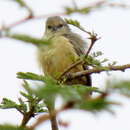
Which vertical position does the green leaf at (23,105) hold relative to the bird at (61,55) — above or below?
below

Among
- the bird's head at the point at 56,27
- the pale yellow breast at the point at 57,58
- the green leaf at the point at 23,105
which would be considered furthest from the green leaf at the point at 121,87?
the bird's head at the point at 56,27

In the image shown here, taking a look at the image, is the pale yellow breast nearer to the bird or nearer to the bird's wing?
the bird

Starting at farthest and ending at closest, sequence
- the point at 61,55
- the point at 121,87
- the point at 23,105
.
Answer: the point at 61,55 → the point at 23,105 → the point at 121,87

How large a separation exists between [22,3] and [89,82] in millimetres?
4946

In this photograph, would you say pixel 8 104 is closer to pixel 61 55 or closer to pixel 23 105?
pixel 23 105

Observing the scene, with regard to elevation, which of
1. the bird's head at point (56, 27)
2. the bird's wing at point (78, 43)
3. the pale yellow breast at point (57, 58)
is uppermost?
the bird's head at point (56, 27)

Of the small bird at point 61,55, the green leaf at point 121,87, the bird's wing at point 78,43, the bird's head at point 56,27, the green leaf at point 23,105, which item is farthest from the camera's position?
the bird's head at point 56,27

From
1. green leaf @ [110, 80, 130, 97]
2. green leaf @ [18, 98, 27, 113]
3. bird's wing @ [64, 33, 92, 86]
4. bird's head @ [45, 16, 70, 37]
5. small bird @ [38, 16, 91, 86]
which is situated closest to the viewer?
green leaf @ [110, 80, 130, 97]

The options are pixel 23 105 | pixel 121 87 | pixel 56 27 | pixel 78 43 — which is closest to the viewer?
pixel 121 87

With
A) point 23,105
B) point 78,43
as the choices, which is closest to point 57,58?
point 78,43

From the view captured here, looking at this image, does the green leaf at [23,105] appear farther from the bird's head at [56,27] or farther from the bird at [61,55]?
the bird's head at [56,27]

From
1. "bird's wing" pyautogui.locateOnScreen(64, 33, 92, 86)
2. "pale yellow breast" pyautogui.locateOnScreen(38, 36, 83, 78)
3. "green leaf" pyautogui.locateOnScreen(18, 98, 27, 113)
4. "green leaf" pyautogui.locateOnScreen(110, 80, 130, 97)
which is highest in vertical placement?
"bird's wing" pyautogui.locateOnScreen(64, 33, 92, 86)

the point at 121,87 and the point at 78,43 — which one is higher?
the point at 78,43

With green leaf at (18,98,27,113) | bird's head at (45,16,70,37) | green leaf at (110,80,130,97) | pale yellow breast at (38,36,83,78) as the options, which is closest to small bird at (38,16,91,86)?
pale yellow breast at (38,36,83,78)
